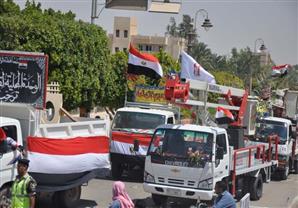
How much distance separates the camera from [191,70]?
16547mm

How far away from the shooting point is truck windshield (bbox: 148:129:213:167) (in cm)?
1393

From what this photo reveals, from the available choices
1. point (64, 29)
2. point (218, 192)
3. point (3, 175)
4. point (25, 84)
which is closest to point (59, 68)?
point (64, 29)

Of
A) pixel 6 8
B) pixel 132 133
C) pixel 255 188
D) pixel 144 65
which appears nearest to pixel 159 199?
pixel 255 188

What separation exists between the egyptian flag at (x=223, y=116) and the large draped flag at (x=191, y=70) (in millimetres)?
902

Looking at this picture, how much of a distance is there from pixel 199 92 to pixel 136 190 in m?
3.46

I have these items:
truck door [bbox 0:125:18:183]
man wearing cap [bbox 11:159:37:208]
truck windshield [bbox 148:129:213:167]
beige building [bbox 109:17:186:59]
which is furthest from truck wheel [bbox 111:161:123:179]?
beige building [bbox 109:17:186:59]

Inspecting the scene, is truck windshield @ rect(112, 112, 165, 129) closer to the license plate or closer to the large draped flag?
the large draped flag

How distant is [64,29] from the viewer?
2794cm

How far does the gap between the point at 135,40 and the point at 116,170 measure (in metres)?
85.7

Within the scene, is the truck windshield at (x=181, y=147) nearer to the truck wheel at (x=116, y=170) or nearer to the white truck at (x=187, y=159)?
the white truck at (x=187, y=159)

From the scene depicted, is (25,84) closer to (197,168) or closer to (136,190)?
(197,168)

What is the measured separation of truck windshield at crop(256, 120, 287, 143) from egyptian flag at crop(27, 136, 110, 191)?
10.4m

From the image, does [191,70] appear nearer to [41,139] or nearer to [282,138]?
[41,139]

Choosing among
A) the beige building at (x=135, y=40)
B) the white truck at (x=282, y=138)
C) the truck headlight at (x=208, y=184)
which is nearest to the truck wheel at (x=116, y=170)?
the white truck at (x=282, y=138)
